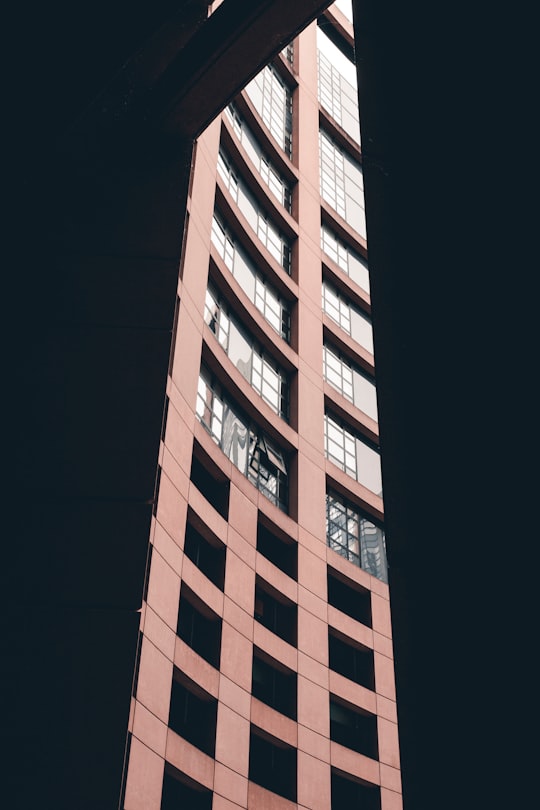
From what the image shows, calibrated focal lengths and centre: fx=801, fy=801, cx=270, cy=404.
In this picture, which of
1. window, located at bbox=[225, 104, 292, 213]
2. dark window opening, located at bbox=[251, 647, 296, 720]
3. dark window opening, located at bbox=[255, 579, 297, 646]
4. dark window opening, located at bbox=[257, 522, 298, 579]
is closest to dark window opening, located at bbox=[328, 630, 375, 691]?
dark window opening, located at bbox=[255, 579, 297, 646]

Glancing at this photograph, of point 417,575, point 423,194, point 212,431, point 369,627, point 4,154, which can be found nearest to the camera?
point 417,575

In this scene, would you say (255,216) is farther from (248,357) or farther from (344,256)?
(344,256)

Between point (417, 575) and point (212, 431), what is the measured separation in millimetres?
20259

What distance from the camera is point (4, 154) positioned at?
305 inches

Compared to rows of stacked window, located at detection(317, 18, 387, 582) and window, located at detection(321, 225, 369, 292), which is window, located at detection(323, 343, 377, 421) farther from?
window, located at detection(321, 225, 369, 292)

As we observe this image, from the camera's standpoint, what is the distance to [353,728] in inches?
1078

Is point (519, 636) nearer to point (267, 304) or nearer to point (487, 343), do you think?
point (487, 343)

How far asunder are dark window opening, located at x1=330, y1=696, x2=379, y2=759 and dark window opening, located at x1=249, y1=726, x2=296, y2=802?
3.35 meters

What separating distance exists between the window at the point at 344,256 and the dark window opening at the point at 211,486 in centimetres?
1685

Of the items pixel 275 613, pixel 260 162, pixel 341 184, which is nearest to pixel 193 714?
pixel 275 613

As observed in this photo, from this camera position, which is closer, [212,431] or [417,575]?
[417,575]

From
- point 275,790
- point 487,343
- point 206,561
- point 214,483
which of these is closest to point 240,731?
point 275,790

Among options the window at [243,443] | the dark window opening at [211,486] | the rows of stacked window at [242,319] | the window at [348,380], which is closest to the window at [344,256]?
the rows of stacked window at [242,319]

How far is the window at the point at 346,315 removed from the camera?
37.0 metres
